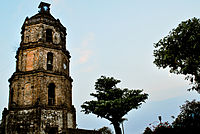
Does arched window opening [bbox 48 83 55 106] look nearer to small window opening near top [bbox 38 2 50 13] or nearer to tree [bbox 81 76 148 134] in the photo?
tree [bbox 81 76 148 134]

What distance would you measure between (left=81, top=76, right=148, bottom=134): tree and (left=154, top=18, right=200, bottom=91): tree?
602 centimetres

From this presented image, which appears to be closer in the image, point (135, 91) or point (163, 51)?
point (163, 51)

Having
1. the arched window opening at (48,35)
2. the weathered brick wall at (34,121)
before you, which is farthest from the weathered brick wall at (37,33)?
the weathered brick wall at (34,121)

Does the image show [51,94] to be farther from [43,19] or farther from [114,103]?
[43,19]

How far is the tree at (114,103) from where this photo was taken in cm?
2027

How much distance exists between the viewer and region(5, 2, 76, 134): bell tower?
63.2 ft

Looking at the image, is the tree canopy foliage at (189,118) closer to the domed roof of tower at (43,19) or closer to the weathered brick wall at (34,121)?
the weathered brick wall at (34,121)

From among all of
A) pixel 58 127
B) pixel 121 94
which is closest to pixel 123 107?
pixel 121 94

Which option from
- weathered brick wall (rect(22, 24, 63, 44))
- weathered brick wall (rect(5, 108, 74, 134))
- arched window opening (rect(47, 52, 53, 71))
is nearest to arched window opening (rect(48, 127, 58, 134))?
weathered brick wall (rect(5, 108, 74, 134))

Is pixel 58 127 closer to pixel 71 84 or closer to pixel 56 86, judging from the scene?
pixel 56 86

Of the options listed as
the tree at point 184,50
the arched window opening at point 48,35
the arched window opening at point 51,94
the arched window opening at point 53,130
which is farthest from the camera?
the arched window opening at point 48,35

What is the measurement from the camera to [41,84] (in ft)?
67.2

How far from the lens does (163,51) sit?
1644cm

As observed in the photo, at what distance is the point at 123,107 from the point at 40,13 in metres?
16.6
